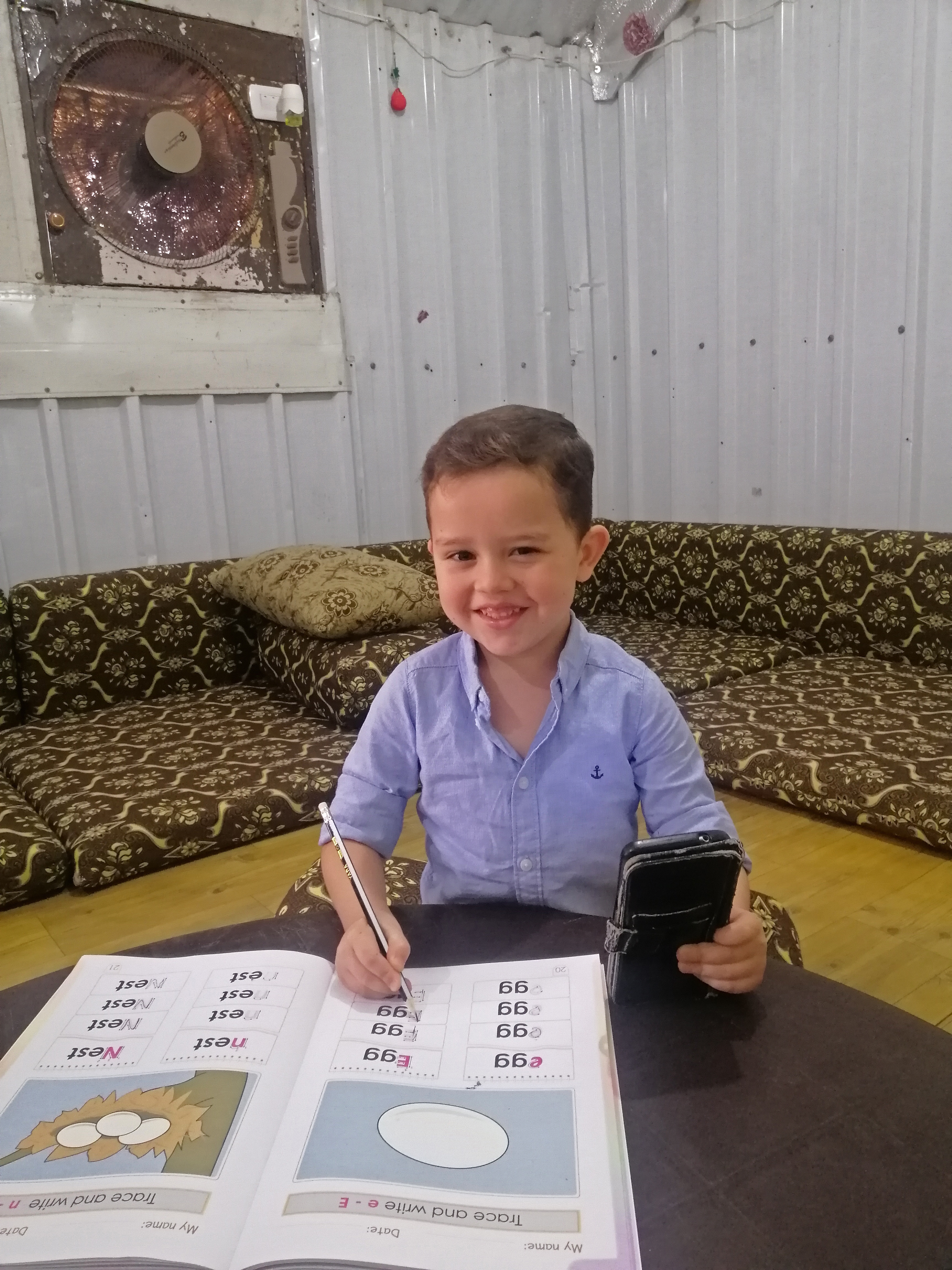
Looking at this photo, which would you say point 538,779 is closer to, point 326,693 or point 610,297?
point 326,693

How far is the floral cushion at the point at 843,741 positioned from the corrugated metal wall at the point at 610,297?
691 mm

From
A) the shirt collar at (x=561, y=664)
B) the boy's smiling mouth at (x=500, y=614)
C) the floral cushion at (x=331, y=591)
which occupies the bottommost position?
the floral cushion at (x=331, y=591)

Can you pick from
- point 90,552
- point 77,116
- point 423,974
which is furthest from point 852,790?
point 77,116

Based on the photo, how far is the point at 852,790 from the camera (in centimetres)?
187

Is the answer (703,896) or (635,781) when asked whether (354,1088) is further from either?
(635,781)

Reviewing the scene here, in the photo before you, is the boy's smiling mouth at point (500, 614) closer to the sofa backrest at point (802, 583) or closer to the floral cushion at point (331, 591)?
the floral cushion at point (331, 591)

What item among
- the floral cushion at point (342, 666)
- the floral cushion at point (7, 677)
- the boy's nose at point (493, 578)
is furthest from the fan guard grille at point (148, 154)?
the boy's nose at point (493, 578)

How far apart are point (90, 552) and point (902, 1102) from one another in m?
2.66

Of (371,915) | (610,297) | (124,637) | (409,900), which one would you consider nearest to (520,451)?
(371,915)

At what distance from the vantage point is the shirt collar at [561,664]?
926 millimetres

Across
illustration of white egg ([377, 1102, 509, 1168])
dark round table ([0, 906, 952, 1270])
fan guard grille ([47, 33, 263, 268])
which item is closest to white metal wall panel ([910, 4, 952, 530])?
fan guard grille ([47, 33, 263, 268])

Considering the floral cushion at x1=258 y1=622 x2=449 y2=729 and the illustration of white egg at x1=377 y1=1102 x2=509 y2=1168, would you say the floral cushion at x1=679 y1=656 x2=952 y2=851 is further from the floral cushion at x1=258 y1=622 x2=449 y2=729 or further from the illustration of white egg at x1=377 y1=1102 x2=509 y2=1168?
the illustration of white egg at x1=377 y1=1102 x2=509 y2=1168

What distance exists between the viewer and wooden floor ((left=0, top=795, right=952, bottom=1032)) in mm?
1430

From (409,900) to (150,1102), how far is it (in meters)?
0.72
